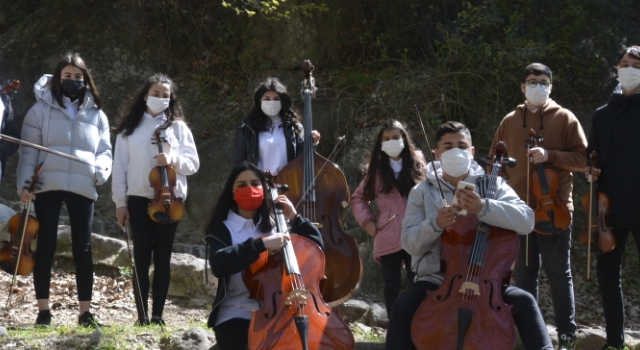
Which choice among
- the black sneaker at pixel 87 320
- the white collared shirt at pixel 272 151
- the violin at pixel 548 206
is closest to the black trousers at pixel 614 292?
the violin at pixel 548 206

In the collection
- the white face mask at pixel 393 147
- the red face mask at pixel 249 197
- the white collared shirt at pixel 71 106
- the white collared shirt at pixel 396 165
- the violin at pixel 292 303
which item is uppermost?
the white collared shirt at pixel 71 106

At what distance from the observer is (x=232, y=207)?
432 centimetres

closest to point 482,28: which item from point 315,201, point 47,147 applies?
point 315,201

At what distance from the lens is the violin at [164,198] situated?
5.04m

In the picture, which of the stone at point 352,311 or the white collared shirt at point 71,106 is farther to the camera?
the stone at point 352,311

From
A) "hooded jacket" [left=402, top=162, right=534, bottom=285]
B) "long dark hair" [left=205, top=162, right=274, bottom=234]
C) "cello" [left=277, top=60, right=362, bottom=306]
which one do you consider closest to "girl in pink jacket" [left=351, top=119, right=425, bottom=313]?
"cello" [left=277, top=60, right=362, bottom=306]

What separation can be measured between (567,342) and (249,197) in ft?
6.47

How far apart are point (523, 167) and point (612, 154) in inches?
20.2

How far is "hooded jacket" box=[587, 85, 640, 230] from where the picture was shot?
454cm

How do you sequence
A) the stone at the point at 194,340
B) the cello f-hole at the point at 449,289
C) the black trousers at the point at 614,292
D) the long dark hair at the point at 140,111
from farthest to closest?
the long dark hair at the point at 140,111, the black trousers at the point at 614,292, the stone at the point at 194,340, the cello f-hole at the point at 449,289

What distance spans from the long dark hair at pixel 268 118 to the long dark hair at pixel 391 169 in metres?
0.54

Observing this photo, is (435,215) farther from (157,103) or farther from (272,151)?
(157,103)

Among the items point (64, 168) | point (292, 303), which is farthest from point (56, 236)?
point (292, 303)

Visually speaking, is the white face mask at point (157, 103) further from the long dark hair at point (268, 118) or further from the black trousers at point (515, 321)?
the black trousers at point (515, 321)
